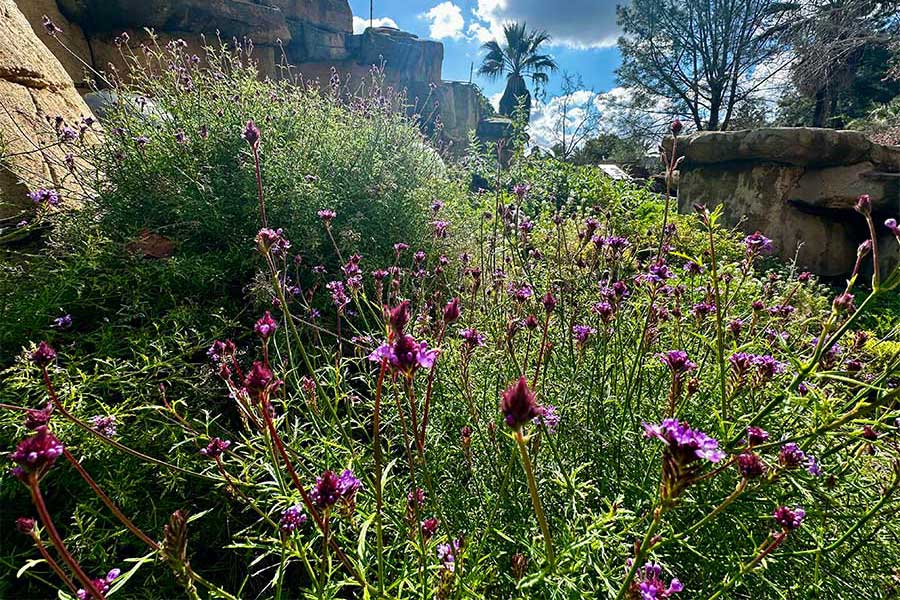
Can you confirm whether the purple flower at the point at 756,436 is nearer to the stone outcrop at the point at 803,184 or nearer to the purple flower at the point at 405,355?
the purple flower at the point at 405,355

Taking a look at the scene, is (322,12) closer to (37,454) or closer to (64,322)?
(64,322)

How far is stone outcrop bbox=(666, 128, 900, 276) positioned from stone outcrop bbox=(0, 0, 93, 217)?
6620mm

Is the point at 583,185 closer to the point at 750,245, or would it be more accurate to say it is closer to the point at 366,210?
the point at 366,210

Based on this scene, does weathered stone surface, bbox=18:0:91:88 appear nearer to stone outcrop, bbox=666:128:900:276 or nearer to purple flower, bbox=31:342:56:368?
purple flower, bbox=31:342:56:368

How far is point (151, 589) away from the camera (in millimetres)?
1306

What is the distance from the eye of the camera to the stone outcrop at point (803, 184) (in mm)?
5074

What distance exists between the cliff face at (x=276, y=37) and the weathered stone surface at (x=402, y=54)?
4 cm

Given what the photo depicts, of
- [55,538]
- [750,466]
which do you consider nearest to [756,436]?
[750,466]

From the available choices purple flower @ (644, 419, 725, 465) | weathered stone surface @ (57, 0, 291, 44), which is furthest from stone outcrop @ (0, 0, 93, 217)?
weathered stone surface @ (57, 0, 291, 44)

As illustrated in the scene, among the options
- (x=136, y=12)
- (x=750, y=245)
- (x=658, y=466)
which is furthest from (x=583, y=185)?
(x=136, y=12)

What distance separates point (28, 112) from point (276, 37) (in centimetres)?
1345

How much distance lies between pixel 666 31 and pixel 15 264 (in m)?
Answer: 16.7

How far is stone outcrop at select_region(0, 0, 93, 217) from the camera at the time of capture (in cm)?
276

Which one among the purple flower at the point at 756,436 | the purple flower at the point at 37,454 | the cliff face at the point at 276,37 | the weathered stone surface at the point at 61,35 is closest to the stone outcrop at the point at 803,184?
the cliff face at the point at 276,37
